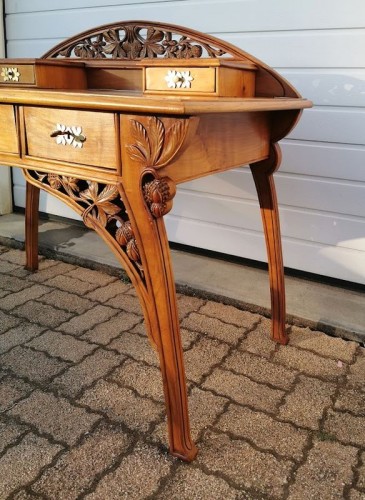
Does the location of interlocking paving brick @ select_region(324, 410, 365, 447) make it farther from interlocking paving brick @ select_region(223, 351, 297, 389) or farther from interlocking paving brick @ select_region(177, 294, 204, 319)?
interlocking paving brick @ select_region(177, 294, 204, 319)

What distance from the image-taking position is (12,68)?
172 centimetres

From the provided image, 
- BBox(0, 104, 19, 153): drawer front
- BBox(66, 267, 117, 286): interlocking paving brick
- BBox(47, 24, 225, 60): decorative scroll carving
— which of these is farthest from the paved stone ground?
BBox(47, 24, 225, 60): decorative scroll carving

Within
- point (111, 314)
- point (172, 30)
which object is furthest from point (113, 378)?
point (172, 30)

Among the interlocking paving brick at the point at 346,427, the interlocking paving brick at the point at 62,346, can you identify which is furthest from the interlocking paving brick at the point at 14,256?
the interlocking paving brick at the point at 346,427

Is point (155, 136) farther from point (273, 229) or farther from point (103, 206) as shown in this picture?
point (273, 229)

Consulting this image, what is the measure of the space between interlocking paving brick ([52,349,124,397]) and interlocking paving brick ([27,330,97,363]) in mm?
48

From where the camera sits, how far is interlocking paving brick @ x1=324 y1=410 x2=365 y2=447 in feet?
4.86

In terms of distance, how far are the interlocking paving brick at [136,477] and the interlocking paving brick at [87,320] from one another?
79 cm

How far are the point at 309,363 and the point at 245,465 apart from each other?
621mm

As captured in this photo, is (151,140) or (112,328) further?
(112,328)

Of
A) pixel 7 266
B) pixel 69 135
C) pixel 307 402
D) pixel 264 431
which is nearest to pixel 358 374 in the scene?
pixel 307 402

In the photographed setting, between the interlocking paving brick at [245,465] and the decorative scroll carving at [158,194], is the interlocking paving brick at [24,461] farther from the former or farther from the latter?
the decorative scroll carving at [158,194]

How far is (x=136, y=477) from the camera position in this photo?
52.0 inches

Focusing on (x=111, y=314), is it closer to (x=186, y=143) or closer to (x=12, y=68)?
(x=12, y=68)
